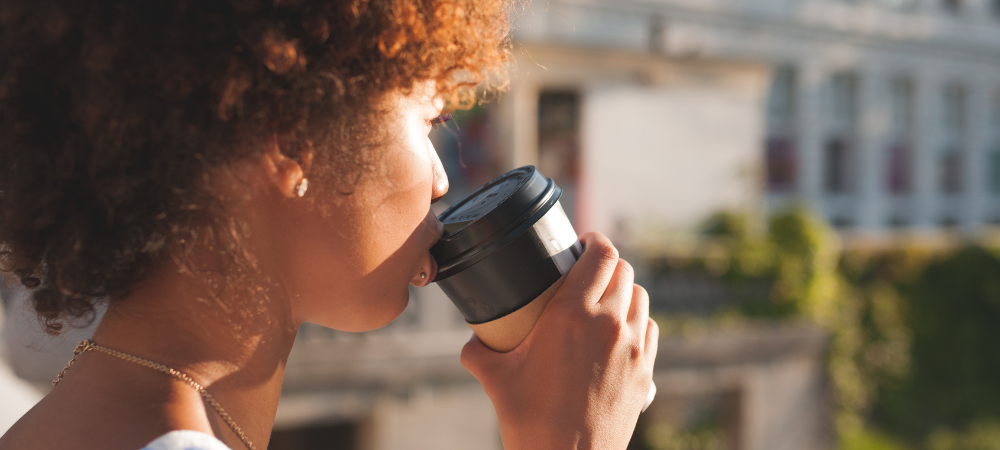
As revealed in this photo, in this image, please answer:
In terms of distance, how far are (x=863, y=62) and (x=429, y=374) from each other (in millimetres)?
17106

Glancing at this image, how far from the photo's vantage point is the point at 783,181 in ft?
60.4

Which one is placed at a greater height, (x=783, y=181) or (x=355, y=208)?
(x=355, y=208)

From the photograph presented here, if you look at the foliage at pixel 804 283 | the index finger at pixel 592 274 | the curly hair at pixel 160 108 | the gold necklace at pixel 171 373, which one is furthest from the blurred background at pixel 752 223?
the index finger at pixel 592 274

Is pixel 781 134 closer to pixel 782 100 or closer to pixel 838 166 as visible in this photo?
pixel 782 100

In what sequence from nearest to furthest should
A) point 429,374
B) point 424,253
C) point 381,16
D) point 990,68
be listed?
point 381,16, point 424,253, point 429,374, point 990,68

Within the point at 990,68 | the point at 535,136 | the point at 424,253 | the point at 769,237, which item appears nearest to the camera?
the point at 424,253

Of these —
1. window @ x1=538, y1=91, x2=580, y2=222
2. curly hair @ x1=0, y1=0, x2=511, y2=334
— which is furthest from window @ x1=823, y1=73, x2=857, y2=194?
curly hair @ x1=0, y1=0, x2=511, y2=334

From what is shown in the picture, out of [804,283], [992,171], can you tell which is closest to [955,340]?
[804,283]

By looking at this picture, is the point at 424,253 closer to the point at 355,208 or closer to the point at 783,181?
the point at 355,208

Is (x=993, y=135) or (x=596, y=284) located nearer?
(x=596, y=284)

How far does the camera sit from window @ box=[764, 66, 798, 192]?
18219 millimetres

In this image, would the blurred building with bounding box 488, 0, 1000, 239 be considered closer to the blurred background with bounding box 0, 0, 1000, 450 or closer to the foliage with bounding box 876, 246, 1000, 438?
→ the blurred background with bounding box 0, 0, 1000, 450

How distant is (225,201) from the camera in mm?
1062

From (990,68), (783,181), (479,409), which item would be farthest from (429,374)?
(990,68)
